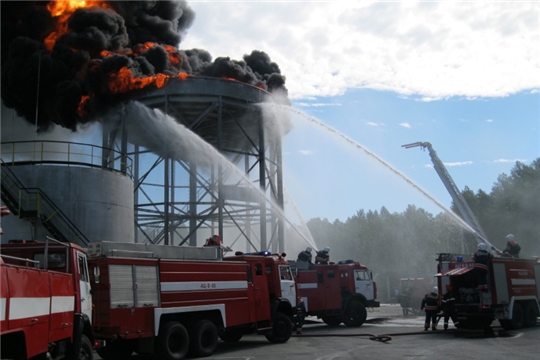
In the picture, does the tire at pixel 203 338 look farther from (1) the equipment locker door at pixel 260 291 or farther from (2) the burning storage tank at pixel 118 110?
(2) the burning storage tank at pixel 118 110

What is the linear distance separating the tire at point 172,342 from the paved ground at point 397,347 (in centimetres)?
81

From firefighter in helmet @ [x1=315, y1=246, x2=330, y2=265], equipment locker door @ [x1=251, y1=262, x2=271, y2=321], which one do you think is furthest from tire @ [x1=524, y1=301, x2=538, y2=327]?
equipment locker door @ [x1=251, y1=262, x2=271, y2=321]

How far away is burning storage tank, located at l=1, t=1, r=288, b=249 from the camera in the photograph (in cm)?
2027

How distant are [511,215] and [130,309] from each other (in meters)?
48.8

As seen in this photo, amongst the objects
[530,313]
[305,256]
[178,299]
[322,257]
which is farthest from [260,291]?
[530,313]

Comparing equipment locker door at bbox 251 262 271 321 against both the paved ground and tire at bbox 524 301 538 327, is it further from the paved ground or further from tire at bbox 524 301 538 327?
tire at bbox 524 301 538 327

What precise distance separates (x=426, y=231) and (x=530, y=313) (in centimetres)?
5421

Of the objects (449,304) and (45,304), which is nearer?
(45,304)

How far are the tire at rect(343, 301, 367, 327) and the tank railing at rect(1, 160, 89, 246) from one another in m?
10.7

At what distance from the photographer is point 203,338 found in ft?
46.0

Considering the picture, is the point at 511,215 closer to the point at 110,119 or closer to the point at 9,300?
the point at 110,119

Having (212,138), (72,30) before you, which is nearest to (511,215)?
(212,138)

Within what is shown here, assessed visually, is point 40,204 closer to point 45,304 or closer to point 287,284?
point 287,284

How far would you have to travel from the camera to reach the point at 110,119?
29.0m
